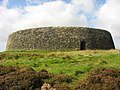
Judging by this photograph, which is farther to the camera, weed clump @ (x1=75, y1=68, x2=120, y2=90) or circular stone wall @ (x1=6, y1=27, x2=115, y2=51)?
circular stone wall @ (x1=6, y1=27, x2=115, y2=51)

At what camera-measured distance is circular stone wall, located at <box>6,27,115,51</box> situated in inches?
1903

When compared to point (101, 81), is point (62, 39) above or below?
above

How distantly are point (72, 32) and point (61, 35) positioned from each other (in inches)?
69.0

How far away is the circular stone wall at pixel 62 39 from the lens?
159 ft

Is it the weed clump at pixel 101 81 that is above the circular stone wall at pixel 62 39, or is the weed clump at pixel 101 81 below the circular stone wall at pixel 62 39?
below

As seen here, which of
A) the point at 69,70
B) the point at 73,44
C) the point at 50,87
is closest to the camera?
the point at 50,87

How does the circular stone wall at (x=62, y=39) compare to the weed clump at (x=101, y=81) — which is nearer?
the weed clump at (x=101, y=81)

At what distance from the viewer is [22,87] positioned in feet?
54.3

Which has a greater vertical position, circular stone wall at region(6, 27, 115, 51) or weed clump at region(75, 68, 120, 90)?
circular stone wall at region(6, 27, 115, 51)

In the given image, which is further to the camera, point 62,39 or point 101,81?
point 62,39

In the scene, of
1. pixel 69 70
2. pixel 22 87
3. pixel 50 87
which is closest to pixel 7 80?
pixel 22 87

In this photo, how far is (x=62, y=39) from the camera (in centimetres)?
4869

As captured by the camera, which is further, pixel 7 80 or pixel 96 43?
pixel 96 43

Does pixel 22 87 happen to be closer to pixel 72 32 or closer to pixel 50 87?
pixel 50 87
